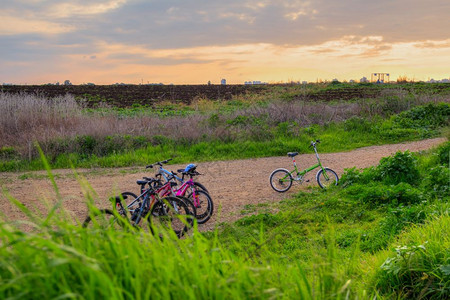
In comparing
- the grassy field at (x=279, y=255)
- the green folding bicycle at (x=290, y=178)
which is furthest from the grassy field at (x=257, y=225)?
the green folding bicycle at (x=290, y=178)

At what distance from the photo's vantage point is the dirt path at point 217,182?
9.62m

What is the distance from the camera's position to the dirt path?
9.62 metres

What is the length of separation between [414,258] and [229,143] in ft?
35.6

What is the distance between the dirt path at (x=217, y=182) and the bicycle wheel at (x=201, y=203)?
16cm

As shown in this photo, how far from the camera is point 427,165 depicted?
10758 millimetres

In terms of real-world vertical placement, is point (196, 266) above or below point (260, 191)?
above

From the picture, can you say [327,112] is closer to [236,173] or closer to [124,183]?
[236,173]

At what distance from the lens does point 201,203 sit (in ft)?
27.8

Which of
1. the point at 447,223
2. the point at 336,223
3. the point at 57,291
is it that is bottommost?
the point at 336,223

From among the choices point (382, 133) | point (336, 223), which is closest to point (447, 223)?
point (336, 223)

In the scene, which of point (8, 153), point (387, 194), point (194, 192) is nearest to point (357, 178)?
Answer: point (387, 194)

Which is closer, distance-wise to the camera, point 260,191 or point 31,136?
point 260,191

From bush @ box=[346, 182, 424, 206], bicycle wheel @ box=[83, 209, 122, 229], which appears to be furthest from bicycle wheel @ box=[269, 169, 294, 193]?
bicycle wheel @ box=[83, 209, 122, 229]

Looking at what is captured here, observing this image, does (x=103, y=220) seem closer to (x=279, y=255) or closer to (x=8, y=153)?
(x=279, y=255)
